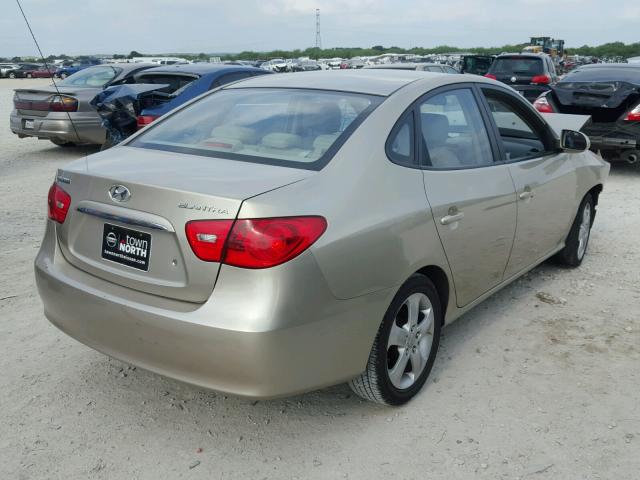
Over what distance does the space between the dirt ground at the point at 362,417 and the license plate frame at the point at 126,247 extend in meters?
0.30

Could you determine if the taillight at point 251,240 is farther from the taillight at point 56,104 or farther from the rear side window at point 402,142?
the taillight at point 56,104

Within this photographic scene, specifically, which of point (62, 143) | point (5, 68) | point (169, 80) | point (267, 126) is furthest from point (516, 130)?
point (5, 68)

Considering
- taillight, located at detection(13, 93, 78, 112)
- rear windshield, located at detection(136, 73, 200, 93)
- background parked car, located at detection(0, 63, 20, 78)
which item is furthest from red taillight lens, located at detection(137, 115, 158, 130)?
background parked car, located at detection(0, 63, 20, 78)

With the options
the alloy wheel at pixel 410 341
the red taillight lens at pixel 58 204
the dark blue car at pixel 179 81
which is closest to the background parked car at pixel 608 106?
the dark blue car at pixel 179 81

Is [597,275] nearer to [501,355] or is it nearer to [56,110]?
[501,355]

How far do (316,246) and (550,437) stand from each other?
146 cm

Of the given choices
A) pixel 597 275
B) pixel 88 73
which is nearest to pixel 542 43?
pixel 88 73

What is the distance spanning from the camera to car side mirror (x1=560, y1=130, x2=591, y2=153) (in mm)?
4547

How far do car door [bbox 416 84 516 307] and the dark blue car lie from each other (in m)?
5.26

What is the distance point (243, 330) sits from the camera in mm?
2488

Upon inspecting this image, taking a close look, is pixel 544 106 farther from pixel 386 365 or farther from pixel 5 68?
pixel 5 68

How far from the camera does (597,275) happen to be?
523 cm

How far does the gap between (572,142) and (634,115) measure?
496cm

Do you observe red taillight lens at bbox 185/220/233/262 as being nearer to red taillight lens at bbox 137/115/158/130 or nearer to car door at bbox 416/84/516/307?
car door at bbox 416/84/516/307
